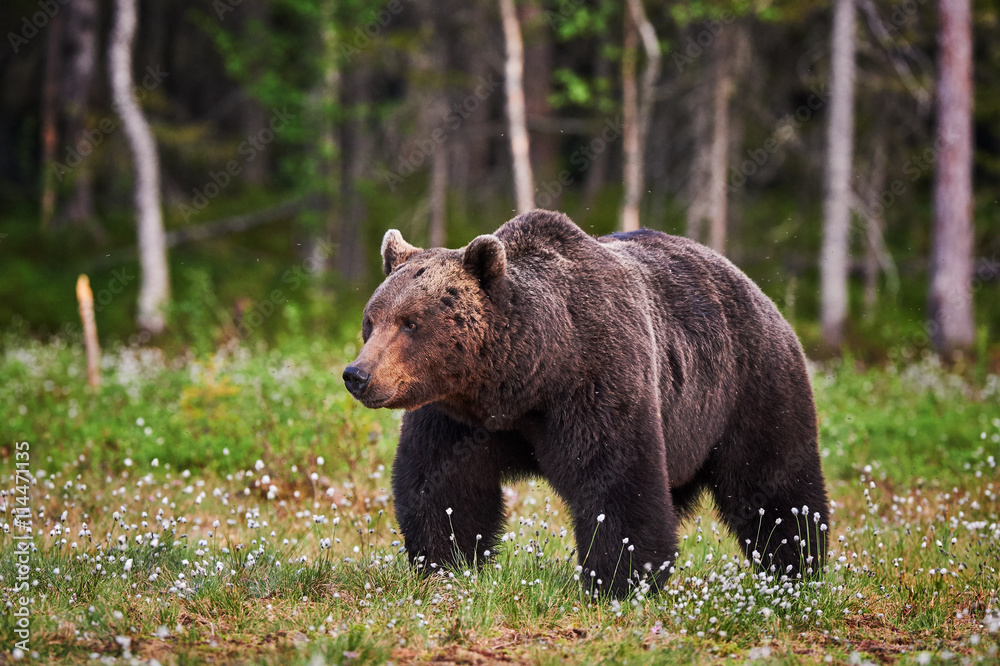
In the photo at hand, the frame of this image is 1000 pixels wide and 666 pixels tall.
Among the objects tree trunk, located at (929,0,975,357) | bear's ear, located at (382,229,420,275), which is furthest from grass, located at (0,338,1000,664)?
tree trunk, located at (929,0,975,357)

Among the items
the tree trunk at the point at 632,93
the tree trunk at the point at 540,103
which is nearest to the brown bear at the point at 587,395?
the tree trunk at the point at 632,93

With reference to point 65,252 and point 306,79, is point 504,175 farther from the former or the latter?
point 65,252

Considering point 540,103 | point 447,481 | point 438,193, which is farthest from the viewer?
point 540,103

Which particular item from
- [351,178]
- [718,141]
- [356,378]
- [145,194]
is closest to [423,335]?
[356,378]

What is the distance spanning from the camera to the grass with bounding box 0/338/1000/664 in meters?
4.02

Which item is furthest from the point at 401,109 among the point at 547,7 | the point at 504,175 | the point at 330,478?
the point at 330,478

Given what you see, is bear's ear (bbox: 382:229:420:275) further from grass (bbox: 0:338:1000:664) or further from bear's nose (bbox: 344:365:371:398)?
grass (bbox: 0:338:1000:664)

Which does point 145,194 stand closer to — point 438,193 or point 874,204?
point 438,193

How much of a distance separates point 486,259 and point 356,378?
0.85 metres

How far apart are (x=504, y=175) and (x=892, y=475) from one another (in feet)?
56.3

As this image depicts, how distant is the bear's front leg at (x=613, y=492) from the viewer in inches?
179

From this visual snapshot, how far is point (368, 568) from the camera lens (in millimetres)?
4926

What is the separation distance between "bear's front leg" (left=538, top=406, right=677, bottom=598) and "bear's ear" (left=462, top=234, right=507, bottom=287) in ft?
2.59

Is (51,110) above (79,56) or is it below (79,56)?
below
